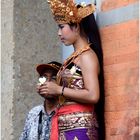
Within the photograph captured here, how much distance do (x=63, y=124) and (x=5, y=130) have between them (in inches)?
50.9

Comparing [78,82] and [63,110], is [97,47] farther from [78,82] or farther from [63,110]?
[63,110]

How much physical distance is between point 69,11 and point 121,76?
2.12 ft

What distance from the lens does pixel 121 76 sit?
5523 mm

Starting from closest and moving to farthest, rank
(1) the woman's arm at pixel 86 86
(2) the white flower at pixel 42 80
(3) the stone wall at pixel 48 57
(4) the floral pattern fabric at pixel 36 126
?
(1) the woman's arm at pixel 86 86, (3) the stone wall at pixel 48 57, (2) the white flower at pixel 42 80, (4) the floral pattern fabric at pixel 36 126

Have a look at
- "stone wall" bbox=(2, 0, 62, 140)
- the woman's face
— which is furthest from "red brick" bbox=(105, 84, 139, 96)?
"stone wall" bbox=(2, 0, 62, 140)

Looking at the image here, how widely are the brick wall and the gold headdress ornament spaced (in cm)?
26

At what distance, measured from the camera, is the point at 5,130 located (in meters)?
6.61

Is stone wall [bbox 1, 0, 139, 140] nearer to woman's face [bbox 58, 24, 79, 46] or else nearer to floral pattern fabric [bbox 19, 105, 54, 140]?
woman's face [bbox 58, 24, 79, 46]

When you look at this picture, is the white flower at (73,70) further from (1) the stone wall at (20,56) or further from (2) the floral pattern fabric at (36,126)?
(1) the stone wall at (20,56)

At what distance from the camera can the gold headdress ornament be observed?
18.1 ft

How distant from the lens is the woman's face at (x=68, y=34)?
5.57 metres

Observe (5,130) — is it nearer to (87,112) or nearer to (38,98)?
(38,98)

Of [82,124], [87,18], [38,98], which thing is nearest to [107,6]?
[87,18]

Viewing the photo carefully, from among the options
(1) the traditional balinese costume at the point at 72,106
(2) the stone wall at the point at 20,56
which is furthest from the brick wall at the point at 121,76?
(2) the stone wall at the point at 20,56
